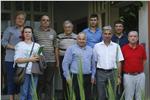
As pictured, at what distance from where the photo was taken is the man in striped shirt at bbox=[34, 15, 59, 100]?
20.0 feet

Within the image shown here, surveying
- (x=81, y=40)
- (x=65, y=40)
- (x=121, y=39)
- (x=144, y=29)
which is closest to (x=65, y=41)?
(x=65, y=40)

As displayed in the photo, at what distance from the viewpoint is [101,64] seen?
586 cm

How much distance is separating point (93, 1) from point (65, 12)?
184 cm

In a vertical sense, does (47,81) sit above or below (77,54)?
below

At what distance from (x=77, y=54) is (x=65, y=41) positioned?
675 mm

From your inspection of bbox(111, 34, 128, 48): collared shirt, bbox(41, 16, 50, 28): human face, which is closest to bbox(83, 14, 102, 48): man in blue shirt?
bbox(111, 34, 128, 48): collared shirt

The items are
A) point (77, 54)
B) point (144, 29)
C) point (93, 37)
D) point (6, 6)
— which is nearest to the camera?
point (77, 54)

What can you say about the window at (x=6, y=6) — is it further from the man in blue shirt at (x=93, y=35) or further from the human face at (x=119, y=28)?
the human face at (x=119, y=28)

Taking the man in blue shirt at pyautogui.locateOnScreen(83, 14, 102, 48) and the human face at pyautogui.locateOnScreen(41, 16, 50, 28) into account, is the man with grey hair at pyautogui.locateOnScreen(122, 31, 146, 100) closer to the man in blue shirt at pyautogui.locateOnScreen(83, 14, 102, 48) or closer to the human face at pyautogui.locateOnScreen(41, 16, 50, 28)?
the man in blue shirt at pyautogui.locateOnScreen(83, 14, 102, 48)

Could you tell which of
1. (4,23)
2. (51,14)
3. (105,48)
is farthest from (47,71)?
(51,14)

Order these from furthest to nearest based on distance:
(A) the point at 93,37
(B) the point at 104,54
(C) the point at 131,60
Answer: (A) the point at 93,37, (C) the point at 131,60, (B) the point at 104,54

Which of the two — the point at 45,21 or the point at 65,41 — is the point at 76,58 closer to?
the point at 65,41

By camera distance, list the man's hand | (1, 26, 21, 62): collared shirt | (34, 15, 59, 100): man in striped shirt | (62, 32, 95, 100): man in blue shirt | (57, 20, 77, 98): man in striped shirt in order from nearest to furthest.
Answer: the man's hand → (62, 32, 95, 100): man in blue shirt → (1, 26, 21, 62): collared shirt → (34, 15, 59, 100): man in striped shirt → (57, 20, 77, 98): man in striped shirt

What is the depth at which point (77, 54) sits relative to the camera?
5.63 m
